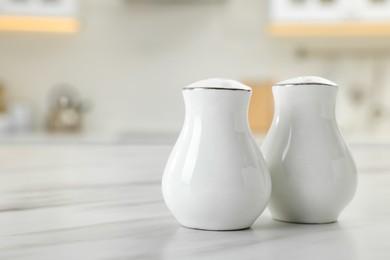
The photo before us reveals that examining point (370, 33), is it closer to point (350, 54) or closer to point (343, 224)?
point (350, 54)

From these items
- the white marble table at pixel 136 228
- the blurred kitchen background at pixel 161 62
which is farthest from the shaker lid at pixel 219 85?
the blurred kitchen background at pixel 161 62

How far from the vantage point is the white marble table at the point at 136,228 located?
1.60 feet

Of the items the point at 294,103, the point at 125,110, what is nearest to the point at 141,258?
the point at 294,103

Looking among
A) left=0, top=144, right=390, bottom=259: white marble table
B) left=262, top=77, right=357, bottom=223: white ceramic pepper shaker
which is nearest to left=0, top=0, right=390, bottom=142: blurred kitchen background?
left=0, top=144, right=390, bottom=259: white marble table

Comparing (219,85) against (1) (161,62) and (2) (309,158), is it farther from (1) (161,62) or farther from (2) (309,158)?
(1) (161,62)

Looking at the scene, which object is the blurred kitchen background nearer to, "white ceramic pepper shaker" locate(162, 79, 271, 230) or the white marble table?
the white marble table

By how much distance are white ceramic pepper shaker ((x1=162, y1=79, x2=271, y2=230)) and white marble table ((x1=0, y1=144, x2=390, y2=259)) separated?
0.02m

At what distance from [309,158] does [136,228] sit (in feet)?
0.65

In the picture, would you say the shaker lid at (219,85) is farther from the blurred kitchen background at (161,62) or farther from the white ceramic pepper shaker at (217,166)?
the blurred kitchen background at (161,62)

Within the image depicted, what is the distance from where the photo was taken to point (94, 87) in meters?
3.49

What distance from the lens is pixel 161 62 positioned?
3.49 m

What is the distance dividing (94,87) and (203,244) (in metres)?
3.05

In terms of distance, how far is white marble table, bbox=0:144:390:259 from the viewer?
19.2 inches

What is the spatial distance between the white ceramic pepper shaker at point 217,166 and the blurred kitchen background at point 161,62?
9.39 feet
